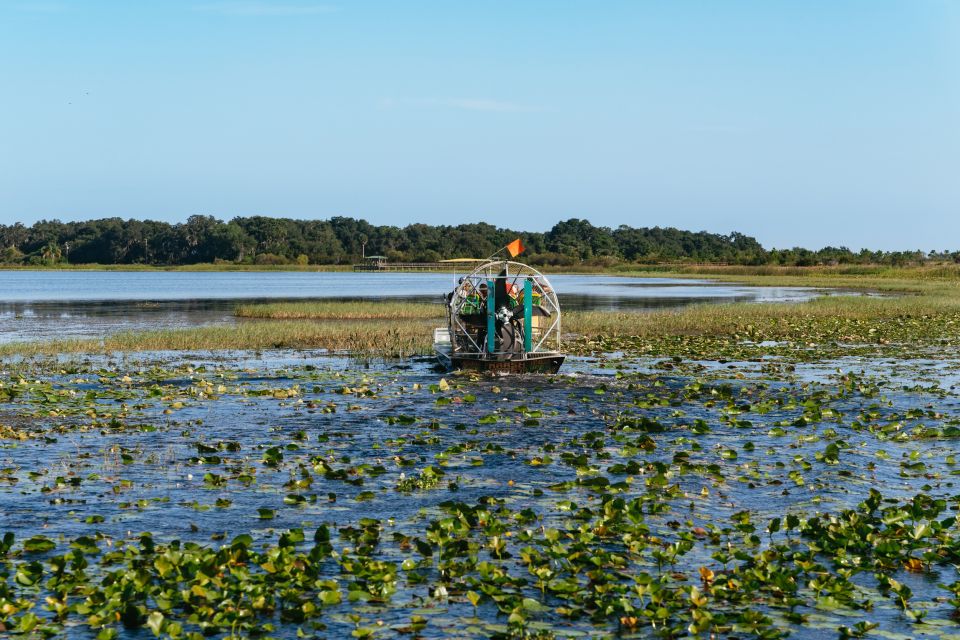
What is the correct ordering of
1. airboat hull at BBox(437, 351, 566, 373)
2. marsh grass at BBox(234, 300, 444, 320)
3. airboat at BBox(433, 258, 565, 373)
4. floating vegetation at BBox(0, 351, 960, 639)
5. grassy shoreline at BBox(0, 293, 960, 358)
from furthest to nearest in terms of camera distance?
1. marsh grass at BBox(234, 300, 444, 320)
2. grassy shoreline at BBox(0, 293, 960, 358)
3. airboat at BBox(433, 258, 565, 373)
4. airboat hull at BBox(437, 351, 566, 373)
5. floating vegetation at BBox(0, 351, 960, 639)

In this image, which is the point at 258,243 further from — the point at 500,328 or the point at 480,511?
the point at 480,511

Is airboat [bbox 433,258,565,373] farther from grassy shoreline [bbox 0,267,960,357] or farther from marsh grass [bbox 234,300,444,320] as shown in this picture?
marsh grass [bbox 234,300,444,320]

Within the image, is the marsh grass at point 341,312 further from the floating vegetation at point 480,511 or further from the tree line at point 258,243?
the tree line at point 258,243

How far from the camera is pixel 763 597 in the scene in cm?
877

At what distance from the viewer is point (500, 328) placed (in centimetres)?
2386

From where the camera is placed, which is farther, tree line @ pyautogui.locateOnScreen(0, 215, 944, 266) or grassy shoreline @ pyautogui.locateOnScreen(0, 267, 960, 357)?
tree line @ pyautogui.locateOnScreen(0, 215, 944, 266)

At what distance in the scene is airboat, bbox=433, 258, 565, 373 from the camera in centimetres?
2308

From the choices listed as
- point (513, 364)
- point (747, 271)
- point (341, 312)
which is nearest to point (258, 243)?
point (747, 271)

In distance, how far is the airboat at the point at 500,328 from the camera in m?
23.1

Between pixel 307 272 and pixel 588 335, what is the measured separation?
382 ft

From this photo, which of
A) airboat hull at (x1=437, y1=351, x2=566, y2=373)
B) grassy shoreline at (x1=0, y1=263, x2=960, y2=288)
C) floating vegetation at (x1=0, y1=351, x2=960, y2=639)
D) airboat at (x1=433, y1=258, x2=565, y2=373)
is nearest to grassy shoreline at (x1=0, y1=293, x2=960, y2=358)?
airboat at (x1=433, y1=258, x2=565, y2=373)

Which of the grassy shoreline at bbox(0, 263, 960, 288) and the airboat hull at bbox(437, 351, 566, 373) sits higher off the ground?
the grassy shoreline at bbox(0, 263, 960, 288)

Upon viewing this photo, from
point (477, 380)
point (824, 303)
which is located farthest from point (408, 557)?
point (824, 303)

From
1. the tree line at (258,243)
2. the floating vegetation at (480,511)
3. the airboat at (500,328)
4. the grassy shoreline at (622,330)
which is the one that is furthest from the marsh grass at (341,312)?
the tree line at (258,243)
